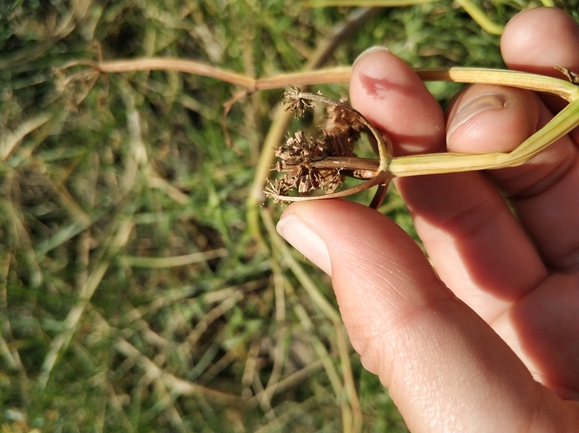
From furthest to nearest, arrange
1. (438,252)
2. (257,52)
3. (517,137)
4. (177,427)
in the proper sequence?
(177,427) < (257,52) < (438,252) < (517,137)

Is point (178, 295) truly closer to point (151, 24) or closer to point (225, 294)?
point (225, 294)

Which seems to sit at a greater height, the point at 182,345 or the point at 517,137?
the point at 517,137

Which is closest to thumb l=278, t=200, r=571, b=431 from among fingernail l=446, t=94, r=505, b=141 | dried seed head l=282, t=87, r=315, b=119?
dried seed head l=282, t=87, r=315, b=119

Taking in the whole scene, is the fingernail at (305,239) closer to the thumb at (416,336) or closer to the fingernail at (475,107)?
the thumb at (416,336)

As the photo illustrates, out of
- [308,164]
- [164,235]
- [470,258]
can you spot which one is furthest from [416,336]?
[164,235]

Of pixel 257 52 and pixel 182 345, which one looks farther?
pixel 182 345

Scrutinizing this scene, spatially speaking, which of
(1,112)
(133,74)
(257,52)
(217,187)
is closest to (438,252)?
(217,187)

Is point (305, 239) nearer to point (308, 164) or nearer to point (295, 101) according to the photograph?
point (308, 164)

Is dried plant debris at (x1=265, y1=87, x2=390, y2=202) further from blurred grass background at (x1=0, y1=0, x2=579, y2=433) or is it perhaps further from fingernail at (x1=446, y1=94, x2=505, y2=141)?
blurred grass background at (x1=0, y1=0, x2=579, y2=433)
